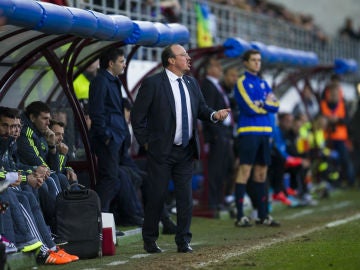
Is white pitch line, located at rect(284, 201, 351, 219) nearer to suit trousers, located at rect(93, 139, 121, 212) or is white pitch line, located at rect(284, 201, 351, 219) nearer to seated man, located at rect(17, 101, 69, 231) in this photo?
suit trousers, located at rect(93, 139, 121, 212)

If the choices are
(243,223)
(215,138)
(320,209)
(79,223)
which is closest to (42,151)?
(79,223)

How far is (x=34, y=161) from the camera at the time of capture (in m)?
12.1

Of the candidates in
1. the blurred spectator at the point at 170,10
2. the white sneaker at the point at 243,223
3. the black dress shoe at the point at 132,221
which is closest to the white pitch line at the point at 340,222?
the white sneaker at the point at 243,223

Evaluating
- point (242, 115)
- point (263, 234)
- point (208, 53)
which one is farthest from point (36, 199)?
point (208, 53)

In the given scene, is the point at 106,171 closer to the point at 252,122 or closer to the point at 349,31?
the point at 252,122

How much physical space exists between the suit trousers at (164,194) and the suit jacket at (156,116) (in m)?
0.12

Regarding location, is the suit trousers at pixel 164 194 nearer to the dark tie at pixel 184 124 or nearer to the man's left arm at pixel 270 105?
the dark tie at pixel 184 124

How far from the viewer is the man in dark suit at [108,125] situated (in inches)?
531

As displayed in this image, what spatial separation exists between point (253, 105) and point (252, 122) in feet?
0.81

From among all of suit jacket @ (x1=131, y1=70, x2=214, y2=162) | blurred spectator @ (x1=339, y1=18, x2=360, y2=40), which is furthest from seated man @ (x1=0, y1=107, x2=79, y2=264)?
blurred spectator @ (x1=339, y1=18, x2=360, y2=40)

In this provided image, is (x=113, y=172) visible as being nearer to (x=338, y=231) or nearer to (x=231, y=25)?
(x=338, y=231)

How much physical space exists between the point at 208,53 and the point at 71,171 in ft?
17.4

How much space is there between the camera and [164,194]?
12.2 metres

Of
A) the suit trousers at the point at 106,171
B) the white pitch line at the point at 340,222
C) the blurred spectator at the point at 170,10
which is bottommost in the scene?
the white pitch line at the point at 340,222
